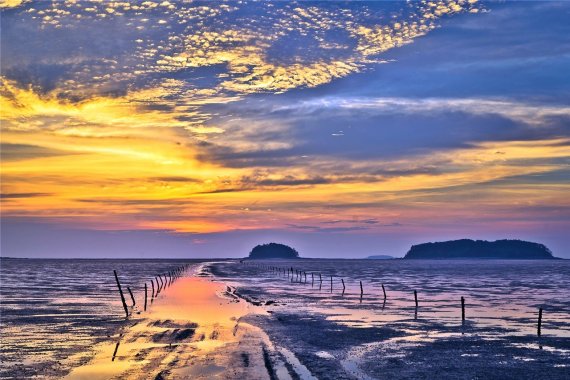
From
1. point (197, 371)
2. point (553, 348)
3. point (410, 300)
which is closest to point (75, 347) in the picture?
point (197, 371)

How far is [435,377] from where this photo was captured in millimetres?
21578

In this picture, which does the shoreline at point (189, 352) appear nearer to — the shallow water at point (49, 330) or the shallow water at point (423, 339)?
the shallow water at point (49, 330)

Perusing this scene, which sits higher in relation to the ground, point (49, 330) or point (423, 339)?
point (49, 330)

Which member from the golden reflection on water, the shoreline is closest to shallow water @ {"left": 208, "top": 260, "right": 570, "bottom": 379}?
the shoreline

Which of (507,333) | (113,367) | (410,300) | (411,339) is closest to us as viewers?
(113,367)

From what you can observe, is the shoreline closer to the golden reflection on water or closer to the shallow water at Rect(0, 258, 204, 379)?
the golden reflection on water

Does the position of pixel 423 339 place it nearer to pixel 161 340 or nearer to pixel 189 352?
pixel 189 352

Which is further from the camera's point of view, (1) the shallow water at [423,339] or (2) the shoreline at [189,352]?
(1) the shallow water at [423,339]

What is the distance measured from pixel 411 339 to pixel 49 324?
19984 mm

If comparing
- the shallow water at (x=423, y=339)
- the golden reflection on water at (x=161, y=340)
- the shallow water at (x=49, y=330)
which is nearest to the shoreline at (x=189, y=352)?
the golden reflection on water at (x=161, y=340)

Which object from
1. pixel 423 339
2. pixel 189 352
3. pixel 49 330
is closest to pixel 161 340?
pixel 189 352

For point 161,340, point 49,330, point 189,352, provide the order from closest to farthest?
1. point 189,352
2. point 161,340
3. point 49,330

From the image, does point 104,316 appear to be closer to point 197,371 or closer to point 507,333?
point 197,371

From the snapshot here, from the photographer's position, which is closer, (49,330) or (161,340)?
(161,340)
